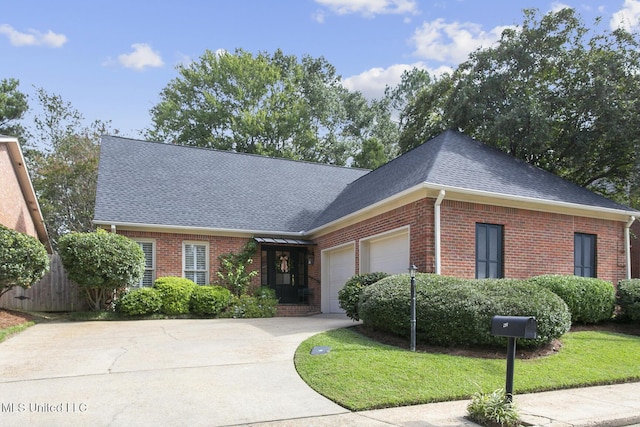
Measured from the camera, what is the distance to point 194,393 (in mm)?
6191

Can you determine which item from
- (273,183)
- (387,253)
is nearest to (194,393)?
(387,253)

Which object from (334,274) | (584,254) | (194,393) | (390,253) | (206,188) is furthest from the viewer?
(206,188)

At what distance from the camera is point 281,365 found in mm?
7691

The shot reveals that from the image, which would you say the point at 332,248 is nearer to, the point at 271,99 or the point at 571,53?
the point at 571,53

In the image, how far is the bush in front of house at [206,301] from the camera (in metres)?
14.9

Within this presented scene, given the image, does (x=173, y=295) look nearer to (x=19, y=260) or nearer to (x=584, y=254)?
(x=19, y=260)

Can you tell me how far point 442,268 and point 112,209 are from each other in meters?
10.8

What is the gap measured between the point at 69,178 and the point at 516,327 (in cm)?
2853

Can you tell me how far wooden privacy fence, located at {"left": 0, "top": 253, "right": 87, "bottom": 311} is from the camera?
15.0 meters

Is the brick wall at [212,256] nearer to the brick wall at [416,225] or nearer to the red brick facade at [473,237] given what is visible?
the red brick facade at [473,237]

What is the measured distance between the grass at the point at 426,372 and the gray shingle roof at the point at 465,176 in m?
4.49

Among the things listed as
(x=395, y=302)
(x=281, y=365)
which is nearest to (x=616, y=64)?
(x=395, y=302)

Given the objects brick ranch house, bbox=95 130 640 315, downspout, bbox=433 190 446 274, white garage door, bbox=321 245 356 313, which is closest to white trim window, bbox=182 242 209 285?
brick ranch house, bbox=95 130 640 315

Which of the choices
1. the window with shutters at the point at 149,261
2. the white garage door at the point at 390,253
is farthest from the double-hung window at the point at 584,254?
the window with shutters at the point at 149,261
